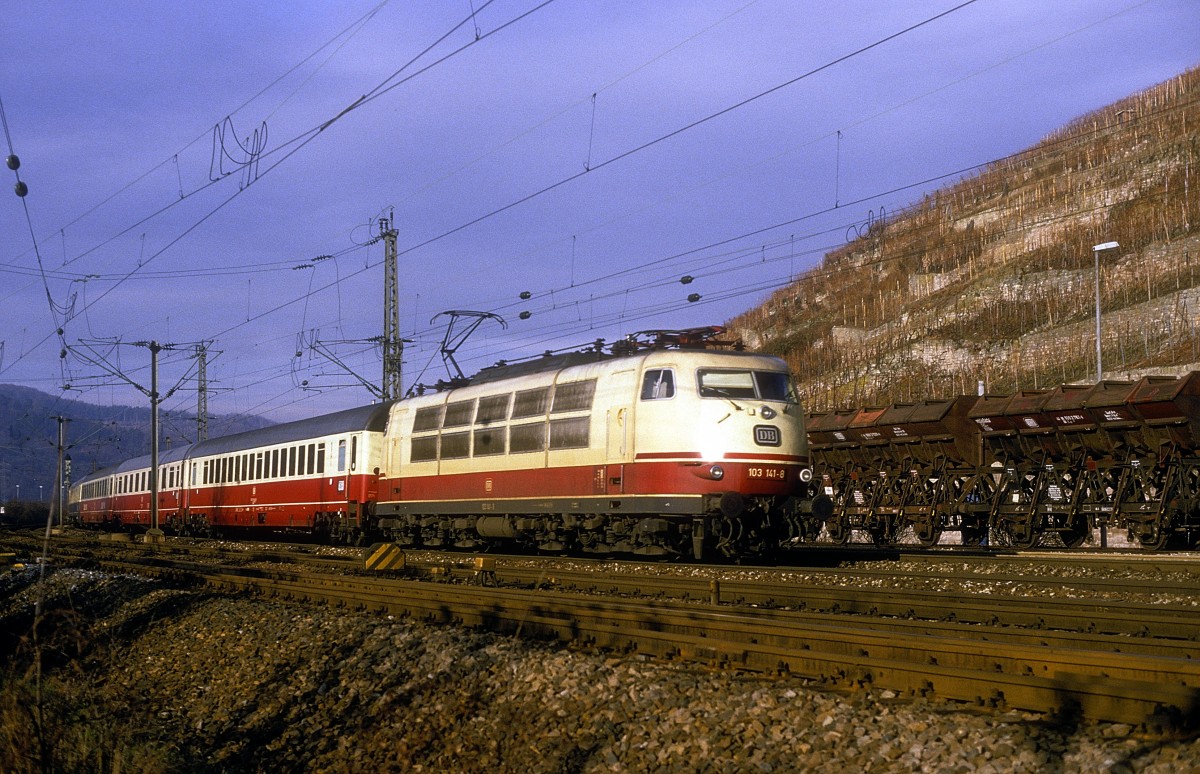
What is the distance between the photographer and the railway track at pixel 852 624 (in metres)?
6.89

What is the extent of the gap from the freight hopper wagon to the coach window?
5868 millimetres

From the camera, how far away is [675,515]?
698 inches

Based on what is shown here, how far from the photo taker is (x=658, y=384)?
17.6 meters

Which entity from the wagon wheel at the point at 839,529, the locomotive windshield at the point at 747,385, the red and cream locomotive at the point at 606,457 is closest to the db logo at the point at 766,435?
the red and cream locomotive at the point at 606,457

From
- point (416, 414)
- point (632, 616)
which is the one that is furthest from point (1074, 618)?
point (416, 414)

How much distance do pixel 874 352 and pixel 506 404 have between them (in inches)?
2140

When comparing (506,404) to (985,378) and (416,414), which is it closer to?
(416,414)

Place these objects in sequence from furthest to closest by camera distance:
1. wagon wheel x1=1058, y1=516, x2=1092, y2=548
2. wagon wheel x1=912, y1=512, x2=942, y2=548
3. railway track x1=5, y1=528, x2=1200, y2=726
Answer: wagon wheel x1=912, y1=512, x2=942, y2=548 → wagon wheel x1=1058, y1=516, x2=1092, y2=548 → railway track x1=5, y1=528, x2=1200, y2=726

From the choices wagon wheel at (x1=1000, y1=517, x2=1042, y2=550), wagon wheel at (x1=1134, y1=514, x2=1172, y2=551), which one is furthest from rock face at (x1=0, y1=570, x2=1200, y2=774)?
wagon wheel at (x1=1000, y1=517, x2=1042, y2=550)

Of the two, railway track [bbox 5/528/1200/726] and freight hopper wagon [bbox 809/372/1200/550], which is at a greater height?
freight hopper wagon [bbox 809/372/1200/550]

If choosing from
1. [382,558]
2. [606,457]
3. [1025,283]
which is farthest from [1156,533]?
[1025,283]

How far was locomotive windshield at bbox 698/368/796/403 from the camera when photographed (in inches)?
690

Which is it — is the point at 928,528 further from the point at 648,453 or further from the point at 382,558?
the point at 382,558

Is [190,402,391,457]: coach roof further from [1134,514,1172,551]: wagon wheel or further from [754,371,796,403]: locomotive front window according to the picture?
[1134,514,1172,551]: wagon wheel
